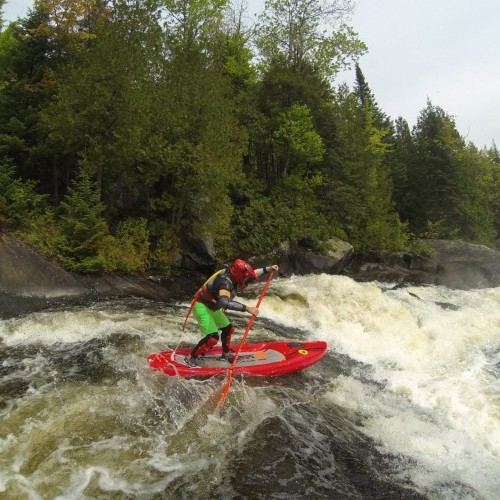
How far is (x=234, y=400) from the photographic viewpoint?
6734 millimetres

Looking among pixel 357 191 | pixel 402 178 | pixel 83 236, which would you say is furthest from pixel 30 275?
pixel 402 178

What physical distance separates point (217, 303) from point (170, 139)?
10.1 metres

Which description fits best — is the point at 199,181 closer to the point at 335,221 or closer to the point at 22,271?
the point at 22,271

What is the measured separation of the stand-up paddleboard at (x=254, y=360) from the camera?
7.51 metres

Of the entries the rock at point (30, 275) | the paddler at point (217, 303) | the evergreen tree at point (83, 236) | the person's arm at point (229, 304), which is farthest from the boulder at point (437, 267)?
the person's arm at point (229, 304)

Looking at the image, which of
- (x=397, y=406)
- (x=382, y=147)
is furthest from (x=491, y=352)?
(x=382, y=147)

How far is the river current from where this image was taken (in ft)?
15.9

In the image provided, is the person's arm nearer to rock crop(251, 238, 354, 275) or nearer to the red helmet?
the red helmet

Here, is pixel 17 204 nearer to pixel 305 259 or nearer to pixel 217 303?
pixel 217 303

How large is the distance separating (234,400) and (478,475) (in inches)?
128

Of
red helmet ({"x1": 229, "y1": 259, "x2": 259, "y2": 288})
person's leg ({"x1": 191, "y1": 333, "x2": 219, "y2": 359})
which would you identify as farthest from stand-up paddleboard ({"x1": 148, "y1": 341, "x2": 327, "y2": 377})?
red helmet ({"x1": 229, "y1": 259, "x2": 259, "y2": 288})

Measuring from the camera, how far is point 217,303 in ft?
25.1

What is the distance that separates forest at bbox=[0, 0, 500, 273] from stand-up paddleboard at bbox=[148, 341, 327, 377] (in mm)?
6599

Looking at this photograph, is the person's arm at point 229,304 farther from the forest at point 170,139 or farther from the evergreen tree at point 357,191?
the evergreen tree at point 357,191
